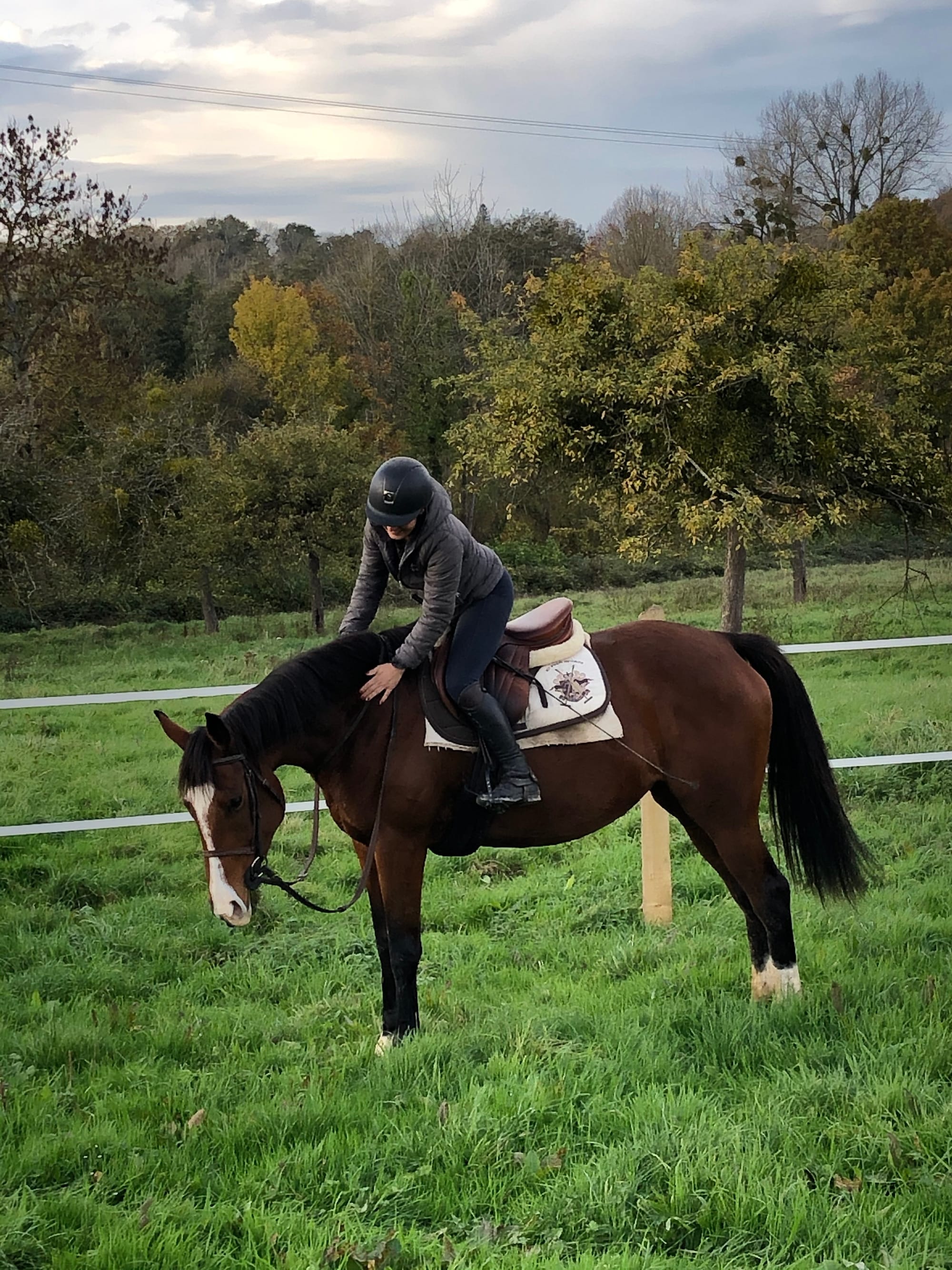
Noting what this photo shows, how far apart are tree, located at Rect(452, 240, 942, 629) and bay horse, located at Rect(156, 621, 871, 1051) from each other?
6.57m

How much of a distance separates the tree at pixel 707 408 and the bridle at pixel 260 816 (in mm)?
7454

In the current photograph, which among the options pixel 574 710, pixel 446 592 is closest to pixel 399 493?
pixel 446 592

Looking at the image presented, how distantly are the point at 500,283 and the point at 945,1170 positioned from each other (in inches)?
1461

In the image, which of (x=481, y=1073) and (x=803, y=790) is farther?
(x=803, y=790)

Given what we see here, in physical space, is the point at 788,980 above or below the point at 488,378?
below

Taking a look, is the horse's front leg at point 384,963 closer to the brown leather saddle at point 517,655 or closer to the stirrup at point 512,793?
the stirrup at point 512,793

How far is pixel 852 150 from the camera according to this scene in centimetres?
2953

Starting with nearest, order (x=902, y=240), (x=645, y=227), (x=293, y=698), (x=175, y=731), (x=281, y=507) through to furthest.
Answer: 1. (x=175, y=731)
2. (x=293, y=698)
3. (x=281, y=507)
4. (x=902, y=240)
5. (x=645, y=227)

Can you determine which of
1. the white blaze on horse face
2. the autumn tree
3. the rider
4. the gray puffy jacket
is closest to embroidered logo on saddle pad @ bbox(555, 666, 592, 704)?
the rider

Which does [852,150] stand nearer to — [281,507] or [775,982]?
[281,507]

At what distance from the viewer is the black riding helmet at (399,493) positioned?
3.63 m

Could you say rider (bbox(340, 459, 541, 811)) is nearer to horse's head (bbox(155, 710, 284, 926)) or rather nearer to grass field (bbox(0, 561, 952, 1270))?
horse's head (bbox(155, 710, 284, 926))

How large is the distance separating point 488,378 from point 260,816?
1076 cm

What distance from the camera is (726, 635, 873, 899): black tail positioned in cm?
450
